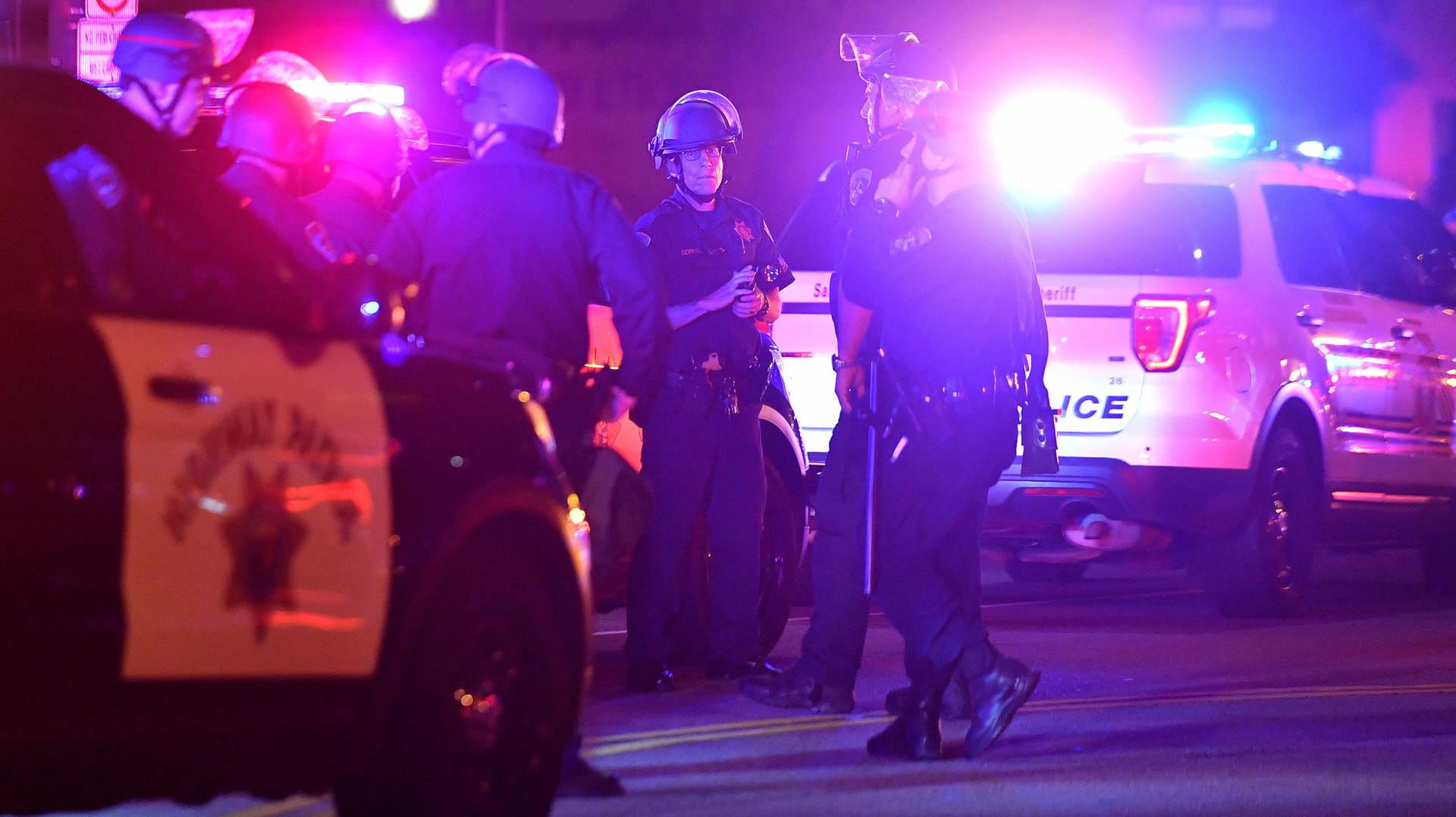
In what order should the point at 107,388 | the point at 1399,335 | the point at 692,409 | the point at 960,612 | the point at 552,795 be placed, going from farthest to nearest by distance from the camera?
1. the point at 1399,335
2. the point at 692,409
3. the point at 960,612
4. the point at 552,795
5. the point at 107,388

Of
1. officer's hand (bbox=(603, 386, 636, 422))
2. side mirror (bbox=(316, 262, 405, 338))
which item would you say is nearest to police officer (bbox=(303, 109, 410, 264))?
officer's hand (bbox=(603, 386, 636, 422))

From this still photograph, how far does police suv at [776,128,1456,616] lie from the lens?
910 centimetres

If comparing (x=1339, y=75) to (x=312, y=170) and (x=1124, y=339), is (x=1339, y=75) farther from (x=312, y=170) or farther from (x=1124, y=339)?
(x=312, y=170)

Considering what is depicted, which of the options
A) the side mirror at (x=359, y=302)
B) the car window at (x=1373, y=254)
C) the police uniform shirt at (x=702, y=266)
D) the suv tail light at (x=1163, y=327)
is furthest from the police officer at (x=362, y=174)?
the car window at (x=1373, y=254)

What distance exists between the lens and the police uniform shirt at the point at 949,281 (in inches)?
251

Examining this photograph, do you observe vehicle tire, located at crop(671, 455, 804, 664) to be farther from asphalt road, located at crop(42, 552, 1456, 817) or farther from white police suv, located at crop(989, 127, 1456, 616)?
white police suv, located at crop(989, 127, 1456, 616)

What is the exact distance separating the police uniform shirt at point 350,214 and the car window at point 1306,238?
4.69 meters

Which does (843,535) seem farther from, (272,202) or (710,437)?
(272,202)

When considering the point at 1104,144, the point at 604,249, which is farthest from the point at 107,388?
the point at 1104,144

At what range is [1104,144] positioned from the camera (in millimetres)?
9586

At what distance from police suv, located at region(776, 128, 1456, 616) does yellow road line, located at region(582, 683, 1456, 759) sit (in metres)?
1.55

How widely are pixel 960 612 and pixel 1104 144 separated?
3835mm

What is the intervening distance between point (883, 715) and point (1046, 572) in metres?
5.58

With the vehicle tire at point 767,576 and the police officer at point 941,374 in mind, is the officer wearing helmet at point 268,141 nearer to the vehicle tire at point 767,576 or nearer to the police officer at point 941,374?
the police officer at point 941,374
